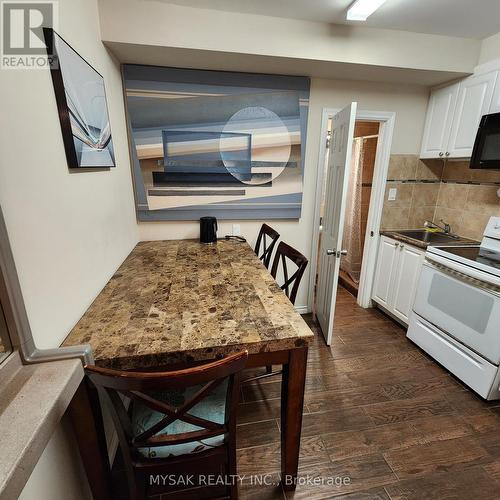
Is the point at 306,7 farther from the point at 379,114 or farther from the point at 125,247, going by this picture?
the point at 125,247

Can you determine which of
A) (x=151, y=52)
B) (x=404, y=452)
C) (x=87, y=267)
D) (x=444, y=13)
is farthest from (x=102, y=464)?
(x=444, y=13)

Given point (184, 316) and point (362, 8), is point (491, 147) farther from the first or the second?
point (184, 316)

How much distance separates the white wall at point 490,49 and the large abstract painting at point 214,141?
53.0 inches

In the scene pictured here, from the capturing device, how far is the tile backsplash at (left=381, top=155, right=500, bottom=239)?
7.84 feet

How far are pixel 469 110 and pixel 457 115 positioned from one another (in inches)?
4.2

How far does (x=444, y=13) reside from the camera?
5.62ft

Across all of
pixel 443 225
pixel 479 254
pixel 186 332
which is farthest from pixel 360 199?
pixel 186 332

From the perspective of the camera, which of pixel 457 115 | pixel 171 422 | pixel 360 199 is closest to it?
pixel 171 422

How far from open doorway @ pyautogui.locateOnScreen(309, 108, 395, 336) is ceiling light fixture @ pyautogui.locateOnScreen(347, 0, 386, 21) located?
0.62 meters

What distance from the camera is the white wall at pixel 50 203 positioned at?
0.79 metres

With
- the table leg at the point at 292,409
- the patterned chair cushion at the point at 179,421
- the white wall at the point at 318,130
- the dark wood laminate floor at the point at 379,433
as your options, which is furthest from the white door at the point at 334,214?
the patterned chair cushion at the point at 179,421

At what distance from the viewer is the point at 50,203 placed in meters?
0.97

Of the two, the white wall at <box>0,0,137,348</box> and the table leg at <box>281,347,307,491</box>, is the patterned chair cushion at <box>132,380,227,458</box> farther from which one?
the white wall at <box>0,0,137,348</box>

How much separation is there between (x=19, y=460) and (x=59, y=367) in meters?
A: 0.28
